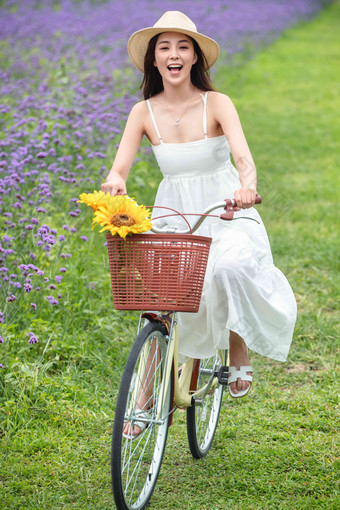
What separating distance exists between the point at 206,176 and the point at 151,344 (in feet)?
2.70

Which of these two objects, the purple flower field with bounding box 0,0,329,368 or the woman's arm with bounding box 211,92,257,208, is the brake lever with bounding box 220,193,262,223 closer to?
the woman's arm with bounding box 211,92,257,208

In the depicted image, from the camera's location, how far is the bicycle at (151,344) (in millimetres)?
2668

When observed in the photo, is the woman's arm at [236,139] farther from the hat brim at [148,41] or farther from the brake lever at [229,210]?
the hat brim at [148,41]

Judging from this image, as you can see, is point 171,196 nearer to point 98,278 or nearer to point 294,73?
point 98,278

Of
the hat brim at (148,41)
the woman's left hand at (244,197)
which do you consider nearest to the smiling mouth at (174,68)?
the hat brim at (148,41)

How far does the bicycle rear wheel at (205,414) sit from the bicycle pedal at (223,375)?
48mm

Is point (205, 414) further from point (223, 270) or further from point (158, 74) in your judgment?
point (158, 74)

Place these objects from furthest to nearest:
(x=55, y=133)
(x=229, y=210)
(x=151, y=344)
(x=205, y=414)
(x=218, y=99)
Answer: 1. (x=55, y=133)
2. (x=205, y=414)
3. (x=218, y=99)
4. (x=151, y=344)
5. (x=229, y=210)

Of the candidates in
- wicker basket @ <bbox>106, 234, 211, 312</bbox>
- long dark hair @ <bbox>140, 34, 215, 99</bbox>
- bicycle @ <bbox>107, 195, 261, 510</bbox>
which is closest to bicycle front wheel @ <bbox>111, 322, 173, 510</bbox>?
bicycle @ <bbox>107, 195, 261, 510</bbox>

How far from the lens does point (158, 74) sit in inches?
135

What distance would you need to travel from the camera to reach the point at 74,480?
3.21m

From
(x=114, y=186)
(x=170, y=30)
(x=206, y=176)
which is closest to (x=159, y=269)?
(x=114, y=186)

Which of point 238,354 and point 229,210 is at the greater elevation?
point 229,210

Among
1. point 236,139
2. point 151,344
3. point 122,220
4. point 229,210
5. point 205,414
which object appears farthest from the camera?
point 205,414
